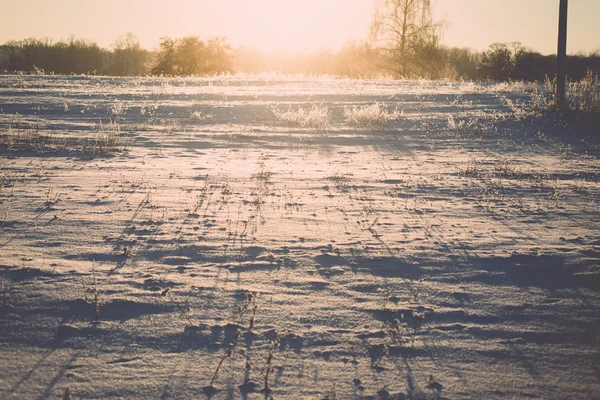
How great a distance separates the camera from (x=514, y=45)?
36.6 m

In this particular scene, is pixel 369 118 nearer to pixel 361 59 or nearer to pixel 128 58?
pixel 361 59

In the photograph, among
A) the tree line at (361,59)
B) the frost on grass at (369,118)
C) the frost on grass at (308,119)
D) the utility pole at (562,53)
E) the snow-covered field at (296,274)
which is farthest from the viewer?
the tree line at (361,59)

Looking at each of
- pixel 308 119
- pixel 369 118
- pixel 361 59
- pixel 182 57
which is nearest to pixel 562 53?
pixel 369 118

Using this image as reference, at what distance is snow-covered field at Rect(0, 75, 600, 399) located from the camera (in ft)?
8.09

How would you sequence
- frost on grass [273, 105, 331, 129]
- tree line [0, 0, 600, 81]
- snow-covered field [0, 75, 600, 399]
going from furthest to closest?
1. tree line [0, 0, 600, 81]
2. frost on grass [273, 105, 331, 129]
3. snow-covered field [0, 75, 600, 399]

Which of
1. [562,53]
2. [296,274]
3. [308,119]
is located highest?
[562,53]

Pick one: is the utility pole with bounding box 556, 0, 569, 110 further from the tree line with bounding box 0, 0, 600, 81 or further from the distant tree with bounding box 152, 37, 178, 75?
the distant tree with bounding box 152, 37, 178, 75

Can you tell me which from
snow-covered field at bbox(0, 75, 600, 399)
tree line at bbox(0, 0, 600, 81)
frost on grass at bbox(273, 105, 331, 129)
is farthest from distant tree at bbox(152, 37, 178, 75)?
snow-covered field at bbox(0, 75, 600, 399)

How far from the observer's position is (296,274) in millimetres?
3721

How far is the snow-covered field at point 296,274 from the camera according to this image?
97.0 inches

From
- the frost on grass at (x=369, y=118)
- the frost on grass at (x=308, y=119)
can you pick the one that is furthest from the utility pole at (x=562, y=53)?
the frost on grass at (x=308, y=119)

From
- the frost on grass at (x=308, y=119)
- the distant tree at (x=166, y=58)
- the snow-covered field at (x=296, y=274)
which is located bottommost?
the snow-covered field at (x=296, y=274)

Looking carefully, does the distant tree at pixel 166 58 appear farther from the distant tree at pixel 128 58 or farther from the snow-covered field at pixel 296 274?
the snow-covered field at pixel 296 274

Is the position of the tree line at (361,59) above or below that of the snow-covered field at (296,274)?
A: above
